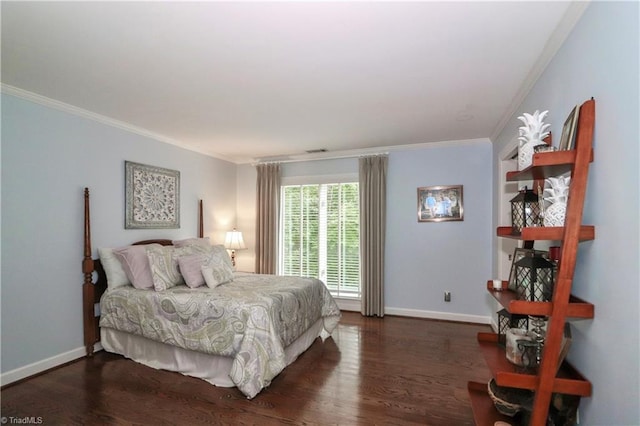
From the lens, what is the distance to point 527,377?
146 centimetres

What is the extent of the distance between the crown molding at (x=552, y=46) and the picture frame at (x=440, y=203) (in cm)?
156

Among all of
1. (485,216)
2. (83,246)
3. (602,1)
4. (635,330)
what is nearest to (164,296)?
(83,246)

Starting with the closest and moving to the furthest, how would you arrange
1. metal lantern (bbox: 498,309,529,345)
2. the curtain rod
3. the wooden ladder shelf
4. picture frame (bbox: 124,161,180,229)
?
the wooden ladder shelf, metal lantern (bbox: 498,309,529,345), picture frame (bbox: 124,161,180,229), the curtain rod

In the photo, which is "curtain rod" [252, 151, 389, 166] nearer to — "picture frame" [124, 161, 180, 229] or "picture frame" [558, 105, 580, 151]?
"picture frame" [124, 161, 180, 229]

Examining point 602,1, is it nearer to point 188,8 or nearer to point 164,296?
point 188,8

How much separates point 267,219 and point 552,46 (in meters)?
4.26

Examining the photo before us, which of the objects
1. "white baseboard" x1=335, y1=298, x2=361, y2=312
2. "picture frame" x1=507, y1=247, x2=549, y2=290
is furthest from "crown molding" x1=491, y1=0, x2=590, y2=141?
"white baseboard" x1=335, y1=298, x2=361, y2=312

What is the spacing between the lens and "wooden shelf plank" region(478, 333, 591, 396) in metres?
1.42

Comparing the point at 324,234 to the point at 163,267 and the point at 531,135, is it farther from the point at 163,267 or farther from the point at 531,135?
the point at 531,135

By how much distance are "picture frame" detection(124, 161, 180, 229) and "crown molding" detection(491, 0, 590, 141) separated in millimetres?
4088

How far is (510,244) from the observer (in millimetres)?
3559

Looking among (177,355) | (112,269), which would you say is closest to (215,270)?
(177,355)

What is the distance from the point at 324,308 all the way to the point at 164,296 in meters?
1.78

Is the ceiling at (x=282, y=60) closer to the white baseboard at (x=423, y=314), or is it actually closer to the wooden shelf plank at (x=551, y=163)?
the wooden shelf plank at (x=551, y=163)
